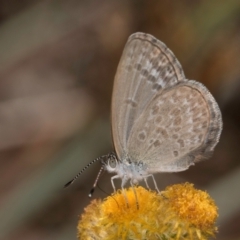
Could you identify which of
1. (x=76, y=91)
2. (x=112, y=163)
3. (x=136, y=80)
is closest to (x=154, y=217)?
(x=112, y=163)

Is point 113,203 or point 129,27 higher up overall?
point 129,27

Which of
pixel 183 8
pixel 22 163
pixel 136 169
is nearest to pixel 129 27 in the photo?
pixel 183 8

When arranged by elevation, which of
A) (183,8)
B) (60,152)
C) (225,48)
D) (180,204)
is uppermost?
(183,8)

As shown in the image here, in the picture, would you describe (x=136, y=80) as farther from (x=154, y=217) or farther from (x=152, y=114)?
(x=154, y=217)

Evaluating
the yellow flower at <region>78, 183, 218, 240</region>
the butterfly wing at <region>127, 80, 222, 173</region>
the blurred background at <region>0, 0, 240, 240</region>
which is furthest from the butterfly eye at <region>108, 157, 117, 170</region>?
the blurred background at <region>0, 0, 240, 240</region>

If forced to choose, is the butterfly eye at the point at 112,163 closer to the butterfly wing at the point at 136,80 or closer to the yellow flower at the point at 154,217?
the butterfly wing at the point at 136,80

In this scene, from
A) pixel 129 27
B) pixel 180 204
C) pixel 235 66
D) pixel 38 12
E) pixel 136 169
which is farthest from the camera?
pixel 129 27

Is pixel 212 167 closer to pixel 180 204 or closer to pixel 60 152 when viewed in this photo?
pixel 60 152
